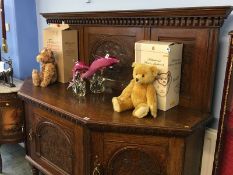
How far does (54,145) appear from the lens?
148 cm

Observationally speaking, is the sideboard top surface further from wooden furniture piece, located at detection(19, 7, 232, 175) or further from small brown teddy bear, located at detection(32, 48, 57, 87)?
small brown teddy bear, located at detection(32, 48, 57, 87)

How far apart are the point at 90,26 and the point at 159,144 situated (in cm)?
93

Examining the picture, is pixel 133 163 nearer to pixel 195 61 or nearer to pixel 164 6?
pixel 195 61

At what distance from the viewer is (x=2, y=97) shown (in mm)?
1862

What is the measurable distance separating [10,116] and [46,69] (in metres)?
0.53

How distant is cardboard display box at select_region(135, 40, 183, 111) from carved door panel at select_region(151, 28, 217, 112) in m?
0.04

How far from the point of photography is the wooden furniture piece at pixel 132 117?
112cm

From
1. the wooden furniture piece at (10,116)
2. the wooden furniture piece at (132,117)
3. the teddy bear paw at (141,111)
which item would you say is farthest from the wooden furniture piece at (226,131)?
the wooden furniture piece at (10,116)

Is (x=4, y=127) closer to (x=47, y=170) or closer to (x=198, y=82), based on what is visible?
(x=47, y=170)

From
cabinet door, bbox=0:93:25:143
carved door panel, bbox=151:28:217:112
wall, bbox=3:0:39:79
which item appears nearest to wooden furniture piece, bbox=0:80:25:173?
cabinet door, bbox=0:93:25:143

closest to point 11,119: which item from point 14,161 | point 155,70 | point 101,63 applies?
point 14,161

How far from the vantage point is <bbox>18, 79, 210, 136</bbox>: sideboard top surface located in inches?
43.0

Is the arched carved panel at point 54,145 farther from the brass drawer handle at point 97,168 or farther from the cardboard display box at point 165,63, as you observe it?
the cardboard display box at point 165,63

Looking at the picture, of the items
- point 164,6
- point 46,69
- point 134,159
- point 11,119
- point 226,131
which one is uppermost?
point 164,6
